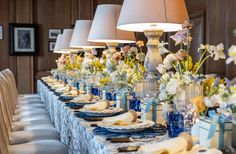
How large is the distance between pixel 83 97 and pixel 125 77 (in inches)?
17.7

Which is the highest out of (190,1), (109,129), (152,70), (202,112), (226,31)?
(190,1)

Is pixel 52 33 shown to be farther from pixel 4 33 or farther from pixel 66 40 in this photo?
pixel 66 40

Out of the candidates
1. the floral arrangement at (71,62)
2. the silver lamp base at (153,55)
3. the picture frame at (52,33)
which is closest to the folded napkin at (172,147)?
the silver lamp base at (153,55)

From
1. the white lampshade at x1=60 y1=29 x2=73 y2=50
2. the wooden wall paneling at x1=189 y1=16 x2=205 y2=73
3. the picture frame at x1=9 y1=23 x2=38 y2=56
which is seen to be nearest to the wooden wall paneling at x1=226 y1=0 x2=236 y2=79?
the wooden wall paneling at x1=189 y1=16 x2=205 y2=73

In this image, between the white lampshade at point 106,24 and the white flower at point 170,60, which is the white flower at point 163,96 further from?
the white lampshade at point 106,24

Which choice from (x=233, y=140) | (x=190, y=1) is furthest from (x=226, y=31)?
(x=233, y=140)

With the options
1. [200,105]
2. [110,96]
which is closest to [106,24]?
[110,96]

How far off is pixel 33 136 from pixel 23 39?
6.23m

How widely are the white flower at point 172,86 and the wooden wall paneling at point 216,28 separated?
2.79m

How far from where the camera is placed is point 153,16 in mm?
1834

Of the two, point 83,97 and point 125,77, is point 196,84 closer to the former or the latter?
point 125,77

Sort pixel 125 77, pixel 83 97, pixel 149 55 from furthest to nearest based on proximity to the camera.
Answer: pixel 83 97, pixel 125 77, pixel 149 55

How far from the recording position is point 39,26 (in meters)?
8.81

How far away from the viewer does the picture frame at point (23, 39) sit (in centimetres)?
854
